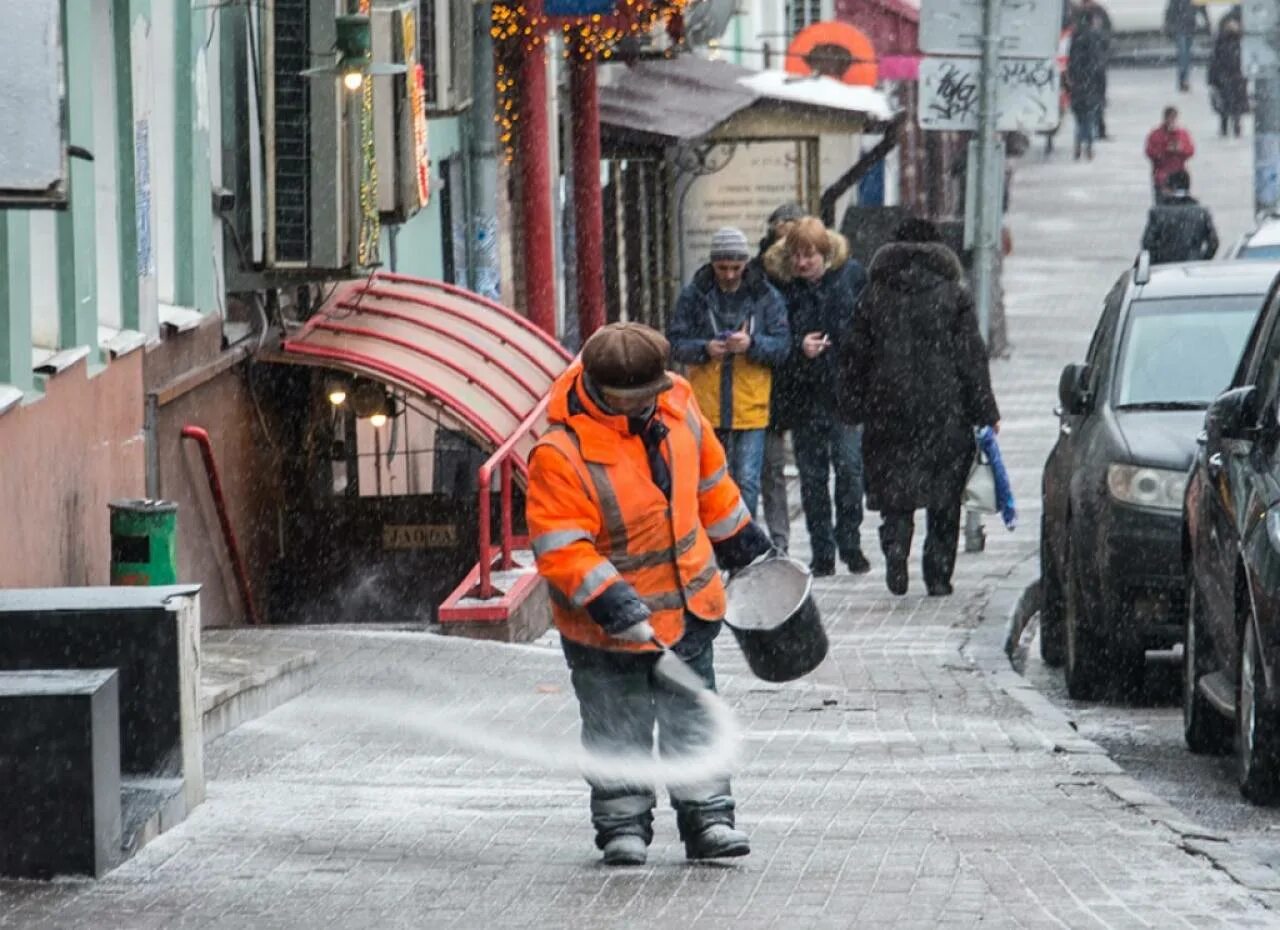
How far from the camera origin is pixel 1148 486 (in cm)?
1248

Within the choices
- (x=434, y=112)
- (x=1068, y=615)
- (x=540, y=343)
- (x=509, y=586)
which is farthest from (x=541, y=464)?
(x=434, y=112)

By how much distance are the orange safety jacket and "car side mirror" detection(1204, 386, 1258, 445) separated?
2583 mm

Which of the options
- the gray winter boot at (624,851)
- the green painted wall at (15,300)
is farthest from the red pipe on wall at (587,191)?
the gray winter boot at (624,851)

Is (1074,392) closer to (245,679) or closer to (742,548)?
(245,679)

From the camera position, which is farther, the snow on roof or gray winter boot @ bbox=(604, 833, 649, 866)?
the snow on roof

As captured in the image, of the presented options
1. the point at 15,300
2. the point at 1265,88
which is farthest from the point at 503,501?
the point at 1265,88

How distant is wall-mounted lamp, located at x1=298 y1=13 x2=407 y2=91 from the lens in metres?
15.4

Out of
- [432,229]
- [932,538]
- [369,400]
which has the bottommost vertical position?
[932,538]

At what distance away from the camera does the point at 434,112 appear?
19.7 m

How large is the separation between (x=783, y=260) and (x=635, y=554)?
820 centimetres

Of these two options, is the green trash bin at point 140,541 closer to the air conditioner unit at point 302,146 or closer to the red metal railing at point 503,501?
the red metal railing at point 503,501

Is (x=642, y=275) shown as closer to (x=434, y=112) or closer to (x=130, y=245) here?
(x=434, y=112)

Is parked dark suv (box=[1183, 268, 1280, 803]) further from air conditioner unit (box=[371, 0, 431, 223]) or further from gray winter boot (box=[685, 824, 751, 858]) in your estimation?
air conditioner unit (box=[371, 0, 431, 223])

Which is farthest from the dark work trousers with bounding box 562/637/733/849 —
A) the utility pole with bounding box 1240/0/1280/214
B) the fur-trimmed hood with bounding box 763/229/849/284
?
the utility pole with bounding box 1240/0/1280/214
